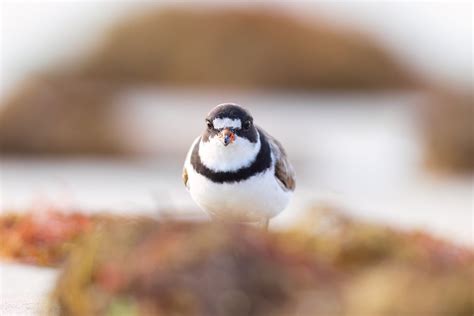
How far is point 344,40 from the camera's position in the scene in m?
22.4

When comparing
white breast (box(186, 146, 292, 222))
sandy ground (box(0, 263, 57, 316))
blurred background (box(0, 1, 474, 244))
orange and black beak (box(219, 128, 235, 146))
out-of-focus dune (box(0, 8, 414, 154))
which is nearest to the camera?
sandy ground (box(0, 263, 57, 316))

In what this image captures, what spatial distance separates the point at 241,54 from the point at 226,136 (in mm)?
17317

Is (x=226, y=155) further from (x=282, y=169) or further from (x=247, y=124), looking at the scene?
(x=282, y=169)

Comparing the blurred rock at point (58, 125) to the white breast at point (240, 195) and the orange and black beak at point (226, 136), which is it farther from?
the orange and black beak at point (226, 136)

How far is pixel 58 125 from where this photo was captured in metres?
14.0

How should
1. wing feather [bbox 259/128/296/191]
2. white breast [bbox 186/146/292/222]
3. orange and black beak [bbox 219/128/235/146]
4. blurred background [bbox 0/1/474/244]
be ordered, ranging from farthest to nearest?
1. blurred background [bbox 0/1/474/244]
2. wing feather [bbox 259/128/296/191]
3. white breast [bbox 186/146/292/222]
4. orange and black beak [bbox 219/128/235/146]

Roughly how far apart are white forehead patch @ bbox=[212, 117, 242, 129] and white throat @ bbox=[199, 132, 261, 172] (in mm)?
61

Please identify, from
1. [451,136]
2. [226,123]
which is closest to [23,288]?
[226,123]

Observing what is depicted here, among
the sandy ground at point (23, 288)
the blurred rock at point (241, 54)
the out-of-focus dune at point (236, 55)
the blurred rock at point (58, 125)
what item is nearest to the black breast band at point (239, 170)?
the sandy ground at point (23, 288)

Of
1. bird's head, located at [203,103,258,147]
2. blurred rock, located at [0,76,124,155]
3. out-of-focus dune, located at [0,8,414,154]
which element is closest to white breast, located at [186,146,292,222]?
bird's head, located at [203,103,258,147]

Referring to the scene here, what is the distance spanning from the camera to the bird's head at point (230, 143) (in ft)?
15.6

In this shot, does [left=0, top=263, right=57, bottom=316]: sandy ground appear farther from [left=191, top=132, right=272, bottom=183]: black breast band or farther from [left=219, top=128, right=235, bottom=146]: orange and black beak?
[left=219, top=128, right=235, bottom=146]: orange and black beak

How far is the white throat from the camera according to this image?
4.75m

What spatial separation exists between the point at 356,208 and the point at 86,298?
6.55 metres
